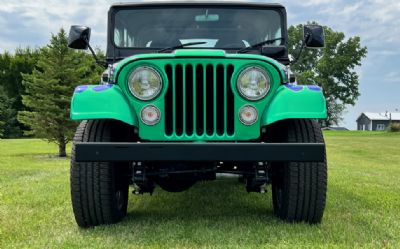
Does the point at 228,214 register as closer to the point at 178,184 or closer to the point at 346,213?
the point at 178,184

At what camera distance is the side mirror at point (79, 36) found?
5.34 meters

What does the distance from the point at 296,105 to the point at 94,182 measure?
1.78 metres

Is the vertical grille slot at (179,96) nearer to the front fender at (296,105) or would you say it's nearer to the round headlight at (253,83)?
the round headlight at (253,83)

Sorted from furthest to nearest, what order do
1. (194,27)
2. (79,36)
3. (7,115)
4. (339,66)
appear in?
(339,66) → (7,115) → (194,27) → (79,36)

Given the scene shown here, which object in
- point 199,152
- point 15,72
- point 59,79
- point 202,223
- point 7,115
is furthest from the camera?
point 15,72

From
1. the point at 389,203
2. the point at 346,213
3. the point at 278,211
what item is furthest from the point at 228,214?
the point at 389,203

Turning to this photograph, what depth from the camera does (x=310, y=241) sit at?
3.92 m

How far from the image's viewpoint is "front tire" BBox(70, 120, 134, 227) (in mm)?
4340

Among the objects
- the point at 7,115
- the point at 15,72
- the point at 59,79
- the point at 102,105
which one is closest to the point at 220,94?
the point at 102,105

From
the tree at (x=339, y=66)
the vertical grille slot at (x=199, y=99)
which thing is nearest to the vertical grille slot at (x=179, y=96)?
the vertical grille slot at (x=199, y=99)

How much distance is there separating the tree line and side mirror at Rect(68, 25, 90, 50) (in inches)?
87.3

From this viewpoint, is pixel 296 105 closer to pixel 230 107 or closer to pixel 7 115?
pixel 230 107

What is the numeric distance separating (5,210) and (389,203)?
4.39m

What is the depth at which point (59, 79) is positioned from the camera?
2077 cm
